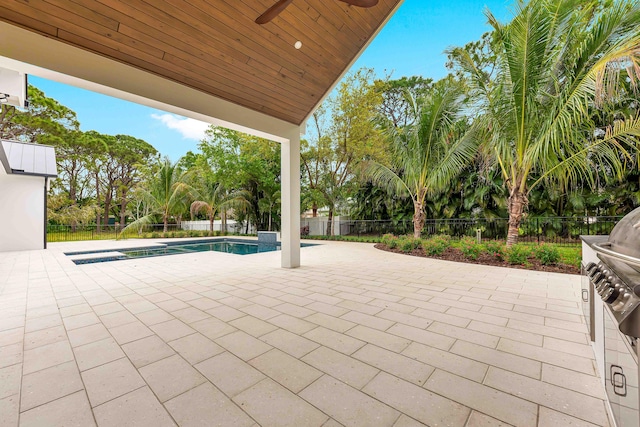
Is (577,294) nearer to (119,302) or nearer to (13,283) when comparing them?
(119,302)

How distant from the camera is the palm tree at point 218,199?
14883 millimetres

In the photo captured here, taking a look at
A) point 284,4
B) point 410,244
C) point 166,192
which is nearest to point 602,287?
point 284,4

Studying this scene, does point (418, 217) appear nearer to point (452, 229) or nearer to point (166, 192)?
point (452, 229)

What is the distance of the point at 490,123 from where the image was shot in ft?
19.6

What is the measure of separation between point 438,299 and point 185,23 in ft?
15.5

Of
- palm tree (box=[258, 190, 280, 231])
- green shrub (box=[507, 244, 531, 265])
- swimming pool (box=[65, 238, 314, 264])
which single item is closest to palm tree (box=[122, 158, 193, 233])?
swimming pool (box=[65, 238, 314, 264])

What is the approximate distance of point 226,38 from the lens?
11.4ft

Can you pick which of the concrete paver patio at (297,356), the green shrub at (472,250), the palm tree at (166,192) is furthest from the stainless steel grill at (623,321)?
the palm tree at (166,192)

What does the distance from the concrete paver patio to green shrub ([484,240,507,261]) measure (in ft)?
5.86

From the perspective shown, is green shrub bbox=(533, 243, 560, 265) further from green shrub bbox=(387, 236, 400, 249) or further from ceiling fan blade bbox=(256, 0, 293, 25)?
ceiling fan blade bbox=(256, 0, 293, 25)

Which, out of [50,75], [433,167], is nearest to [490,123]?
[433,167]

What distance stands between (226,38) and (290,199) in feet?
9.98

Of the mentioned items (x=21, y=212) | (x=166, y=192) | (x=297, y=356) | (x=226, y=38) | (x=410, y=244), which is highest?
(x=226, y=38)

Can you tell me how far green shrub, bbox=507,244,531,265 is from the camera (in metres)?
5.70
